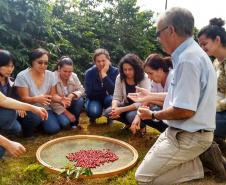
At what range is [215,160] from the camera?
93.7 inches

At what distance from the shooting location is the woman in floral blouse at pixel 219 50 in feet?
9.44

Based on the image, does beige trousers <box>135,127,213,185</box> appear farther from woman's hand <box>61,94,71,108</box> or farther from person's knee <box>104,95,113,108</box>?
person's knee <box>104,95,113,108</box>

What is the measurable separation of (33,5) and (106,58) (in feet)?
5.35

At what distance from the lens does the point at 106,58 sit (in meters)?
4.34

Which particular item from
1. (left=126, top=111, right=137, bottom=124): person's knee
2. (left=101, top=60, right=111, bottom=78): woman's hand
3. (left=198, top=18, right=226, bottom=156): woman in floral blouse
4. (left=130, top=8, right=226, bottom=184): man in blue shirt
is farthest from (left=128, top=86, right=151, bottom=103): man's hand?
(left=101, top=60, right=111, bottom=78): woman's hand

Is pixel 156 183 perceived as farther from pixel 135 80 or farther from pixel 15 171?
pixel 135 80

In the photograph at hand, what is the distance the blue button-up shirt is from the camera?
1.94m

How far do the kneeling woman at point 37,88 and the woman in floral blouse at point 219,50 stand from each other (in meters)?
2.30

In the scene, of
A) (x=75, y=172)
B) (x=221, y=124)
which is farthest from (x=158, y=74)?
(x=75, y=172)

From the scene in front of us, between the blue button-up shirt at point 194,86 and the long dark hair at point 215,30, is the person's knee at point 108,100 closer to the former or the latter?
the long dark hair at point 215,30

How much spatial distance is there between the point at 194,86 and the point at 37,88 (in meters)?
2.61

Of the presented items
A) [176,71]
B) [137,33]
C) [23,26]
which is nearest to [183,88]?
[176,71]

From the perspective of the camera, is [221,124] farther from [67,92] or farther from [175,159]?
[67,92]

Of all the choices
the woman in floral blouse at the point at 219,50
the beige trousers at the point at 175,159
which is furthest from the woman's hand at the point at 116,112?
the woman in floral blouse at the point at 219,50
